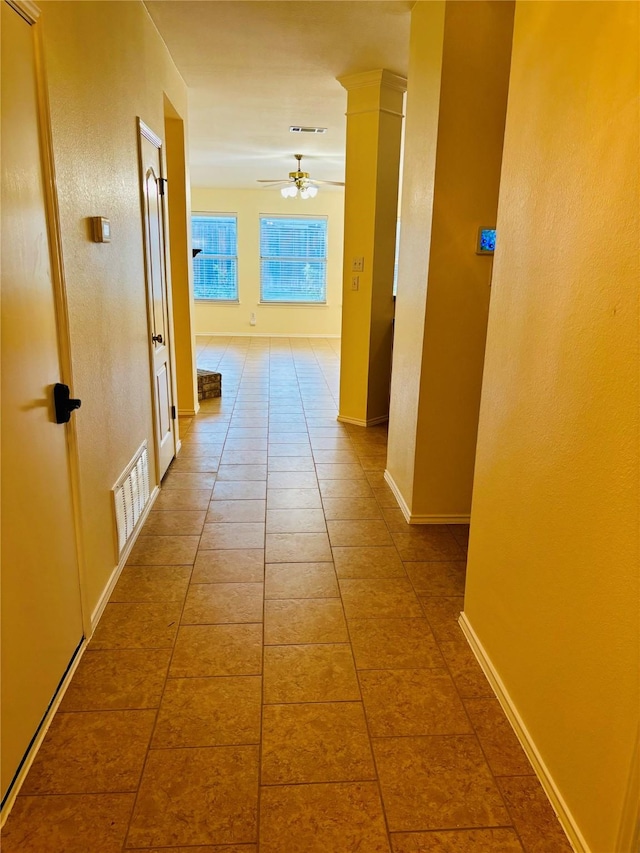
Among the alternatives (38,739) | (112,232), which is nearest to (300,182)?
(112,232)

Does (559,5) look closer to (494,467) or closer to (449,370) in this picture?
(494,467)

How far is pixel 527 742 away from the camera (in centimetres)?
164

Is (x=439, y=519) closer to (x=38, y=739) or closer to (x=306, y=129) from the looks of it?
(x=38, y=739)

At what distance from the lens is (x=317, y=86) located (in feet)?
15.0

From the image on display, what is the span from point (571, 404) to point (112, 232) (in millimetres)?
2024

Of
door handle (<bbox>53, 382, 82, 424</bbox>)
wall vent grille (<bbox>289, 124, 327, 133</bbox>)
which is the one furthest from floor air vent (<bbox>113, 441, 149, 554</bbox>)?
wall vent grille (<bbox>289, 124, 327, 133</bbox>)

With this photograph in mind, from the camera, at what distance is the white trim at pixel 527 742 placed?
1.38 meters

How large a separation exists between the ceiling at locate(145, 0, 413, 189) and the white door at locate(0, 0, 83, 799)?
2.17 metres

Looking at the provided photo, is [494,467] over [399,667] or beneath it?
over

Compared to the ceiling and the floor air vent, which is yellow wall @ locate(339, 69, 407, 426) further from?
the floor air vent

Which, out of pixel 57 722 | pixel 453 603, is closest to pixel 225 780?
pixel 57 722

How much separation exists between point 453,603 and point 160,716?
48.8 inches

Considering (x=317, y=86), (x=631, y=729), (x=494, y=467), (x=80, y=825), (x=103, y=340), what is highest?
(x=317, y=86)

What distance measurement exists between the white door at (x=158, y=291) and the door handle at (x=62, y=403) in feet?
5.18
